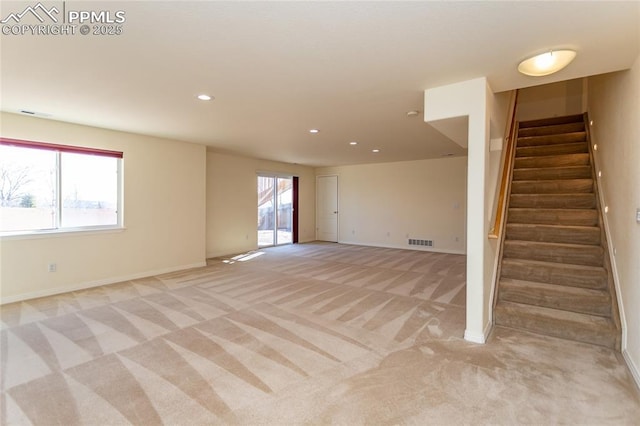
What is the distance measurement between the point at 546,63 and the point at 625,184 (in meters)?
1.27

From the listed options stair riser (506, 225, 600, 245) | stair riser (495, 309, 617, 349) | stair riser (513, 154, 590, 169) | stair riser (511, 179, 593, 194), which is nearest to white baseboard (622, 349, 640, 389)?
stair riser (495, 309, 617, 349)

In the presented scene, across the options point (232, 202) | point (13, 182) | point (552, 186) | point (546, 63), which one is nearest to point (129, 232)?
point (13, 182)

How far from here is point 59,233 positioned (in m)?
4.16

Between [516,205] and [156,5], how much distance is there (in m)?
4.50

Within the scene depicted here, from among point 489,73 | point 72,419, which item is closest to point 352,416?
point 72,419

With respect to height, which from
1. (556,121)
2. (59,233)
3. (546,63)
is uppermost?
(556,121)

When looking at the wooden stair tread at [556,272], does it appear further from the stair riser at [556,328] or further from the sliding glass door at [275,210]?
the sliding glass door at [275,210]

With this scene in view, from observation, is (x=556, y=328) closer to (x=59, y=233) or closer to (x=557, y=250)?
(x=557, y=250)

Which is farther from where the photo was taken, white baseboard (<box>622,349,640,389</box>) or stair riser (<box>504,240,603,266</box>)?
stair riser (<box>504,240,603,266</box>)

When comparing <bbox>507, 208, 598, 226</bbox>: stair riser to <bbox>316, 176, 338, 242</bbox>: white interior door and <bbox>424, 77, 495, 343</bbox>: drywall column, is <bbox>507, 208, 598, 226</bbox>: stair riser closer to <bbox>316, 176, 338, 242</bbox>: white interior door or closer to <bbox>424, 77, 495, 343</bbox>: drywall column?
<bbox>424, 77, 495, 343</bbox>: drywall column

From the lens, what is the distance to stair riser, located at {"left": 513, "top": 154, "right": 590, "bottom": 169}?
4180 millimetres

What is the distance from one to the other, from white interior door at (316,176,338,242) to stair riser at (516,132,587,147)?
16.9ft

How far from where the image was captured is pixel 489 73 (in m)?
2.58

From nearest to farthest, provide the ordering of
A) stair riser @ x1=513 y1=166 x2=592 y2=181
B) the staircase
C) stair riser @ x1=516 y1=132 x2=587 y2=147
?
the staircase < stair riser @ x1=513 y1=166 x2=592 y2=181 < stair riser @ x1=516 y1=132 x2=587 y2=147
